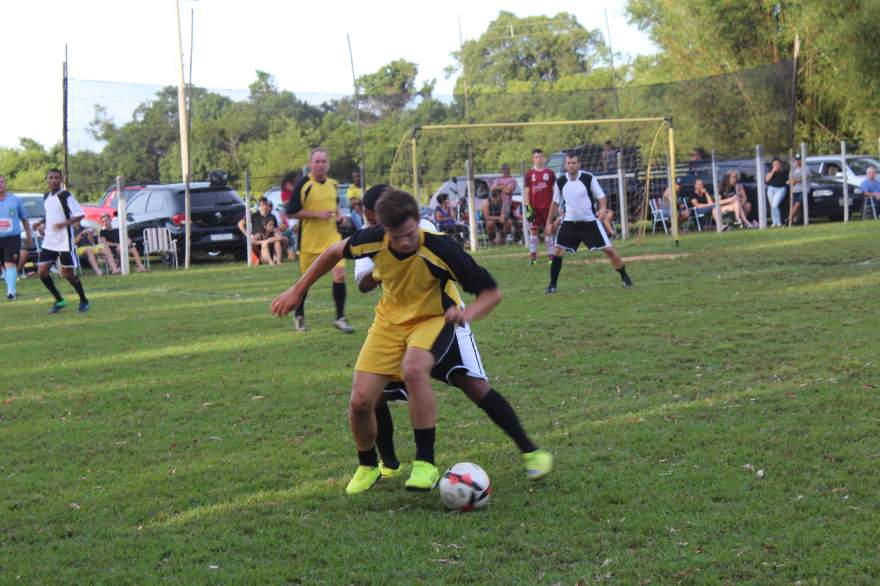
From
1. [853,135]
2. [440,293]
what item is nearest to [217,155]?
[853,135]

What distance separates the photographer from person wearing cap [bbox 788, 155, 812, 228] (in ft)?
88.4

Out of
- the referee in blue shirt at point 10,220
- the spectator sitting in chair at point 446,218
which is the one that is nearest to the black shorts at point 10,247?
the referee in blue shirt at point 10,220

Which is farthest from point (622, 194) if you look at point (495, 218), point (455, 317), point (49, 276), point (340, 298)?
point (455, 317)

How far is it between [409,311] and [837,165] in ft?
83.8

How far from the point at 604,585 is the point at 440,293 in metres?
1.95

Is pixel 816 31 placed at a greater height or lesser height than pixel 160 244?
greater

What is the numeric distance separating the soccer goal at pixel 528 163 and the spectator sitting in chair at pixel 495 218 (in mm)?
55

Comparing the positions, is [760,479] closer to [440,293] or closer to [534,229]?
[440,293]

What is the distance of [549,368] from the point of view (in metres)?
8.98

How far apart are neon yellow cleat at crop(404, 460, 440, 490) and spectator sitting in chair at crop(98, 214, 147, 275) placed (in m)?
18.7

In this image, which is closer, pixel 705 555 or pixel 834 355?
pixel 705 555

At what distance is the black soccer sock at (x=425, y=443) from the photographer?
5.70 m

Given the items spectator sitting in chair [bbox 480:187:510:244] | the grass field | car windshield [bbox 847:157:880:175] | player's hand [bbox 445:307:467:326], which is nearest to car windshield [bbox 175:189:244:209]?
spectator sitting in chair [bbox 480:187:510:244]

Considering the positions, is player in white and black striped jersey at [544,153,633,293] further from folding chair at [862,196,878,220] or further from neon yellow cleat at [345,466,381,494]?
folding chair at [862,196,878,220]
